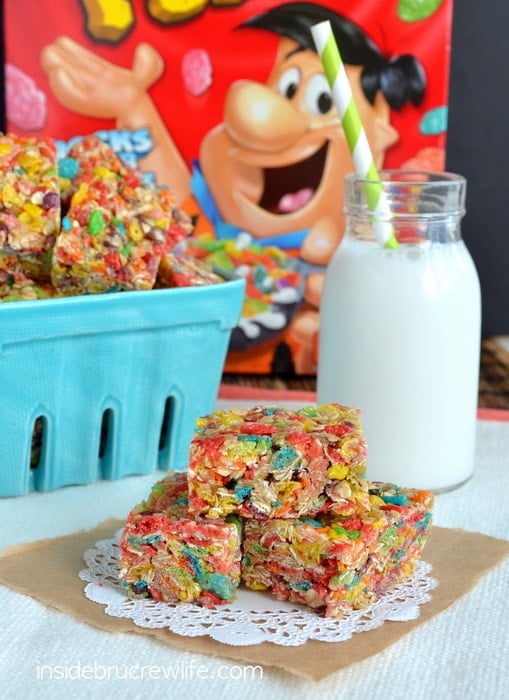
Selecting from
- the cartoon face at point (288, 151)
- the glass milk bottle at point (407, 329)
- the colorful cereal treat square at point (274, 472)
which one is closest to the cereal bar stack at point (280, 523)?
the colorful cereal treat square at point (274, 472)

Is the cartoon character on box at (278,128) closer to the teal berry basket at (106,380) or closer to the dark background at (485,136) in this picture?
the dark background at (485,136)

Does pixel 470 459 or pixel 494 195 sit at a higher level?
pixel 494 195

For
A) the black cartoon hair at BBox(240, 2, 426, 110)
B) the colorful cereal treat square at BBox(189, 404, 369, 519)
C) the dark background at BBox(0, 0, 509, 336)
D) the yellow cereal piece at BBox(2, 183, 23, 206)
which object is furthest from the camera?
the dark background at BBox(0, 0, 509, 336)

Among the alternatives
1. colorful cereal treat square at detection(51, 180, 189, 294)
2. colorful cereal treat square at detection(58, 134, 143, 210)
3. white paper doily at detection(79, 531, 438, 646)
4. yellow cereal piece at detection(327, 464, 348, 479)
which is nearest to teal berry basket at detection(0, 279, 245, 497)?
colorful cereal treat square at detection(51, 180, 189, 294)

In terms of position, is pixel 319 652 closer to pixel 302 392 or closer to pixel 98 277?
pixel 98 277

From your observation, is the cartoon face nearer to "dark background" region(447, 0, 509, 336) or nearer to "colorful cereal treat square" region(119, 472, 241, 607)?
"dark background" region(447, 0, 509, 336)

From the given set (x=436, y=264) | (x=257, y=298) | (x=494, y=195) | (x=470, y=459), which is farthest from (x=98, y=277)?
(x=494, y=195)
